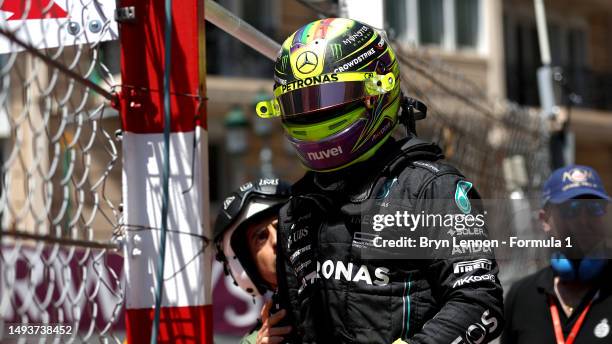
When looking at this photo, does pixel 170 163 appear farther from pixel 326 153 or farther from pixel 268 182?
pixel 268 182

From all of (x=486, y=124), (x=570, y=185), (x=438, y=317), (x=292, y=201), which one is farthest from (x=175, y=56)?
(x=486, y=124)

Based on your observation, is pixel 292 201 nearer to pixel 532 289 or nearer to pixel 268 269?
pixel 268 269

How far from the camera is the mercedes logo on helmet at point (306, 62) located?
2543 millimetres

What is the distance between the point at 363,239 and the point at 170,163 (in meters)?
0.57

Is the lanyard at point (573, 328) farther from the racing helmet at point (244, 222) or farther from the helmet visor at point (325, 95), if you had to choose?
the helmet visor at point (325, 95)

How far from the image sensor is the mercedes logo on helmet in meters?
2.54

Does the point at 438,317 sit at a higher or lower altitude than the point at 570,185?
lower

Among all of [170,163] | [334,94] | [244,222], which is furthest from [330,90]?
[244,222]

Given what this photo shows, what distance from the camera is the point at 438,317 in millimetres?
2299

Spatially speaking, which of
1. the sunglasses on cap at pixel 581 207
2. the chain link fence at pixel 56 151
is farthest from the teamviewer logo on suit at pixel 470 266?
the sunglasses on cap at pixel 581 207

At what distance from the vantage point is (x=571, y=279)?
150 inches

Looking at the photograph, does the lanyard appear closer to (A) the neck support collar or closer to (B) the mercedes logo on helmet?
(A) the neck support collar

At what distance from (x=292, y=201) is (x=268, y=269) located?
2.00ft

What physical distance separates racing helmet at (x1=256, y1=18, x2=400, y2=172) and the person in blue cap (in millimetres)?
1480
